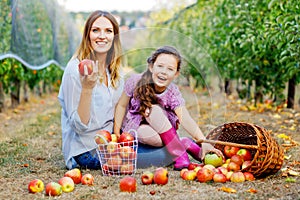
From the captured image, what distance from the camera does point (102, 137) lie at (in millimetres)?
3223

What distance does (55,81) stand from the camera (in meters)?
12.8

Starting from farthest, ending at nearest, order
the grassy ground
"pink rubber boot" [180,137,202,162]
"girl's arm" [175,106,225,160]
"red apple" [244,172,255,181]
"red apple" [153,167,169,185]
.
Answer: "pink rubber boot" [180,137,202,162]
"girl's arm" [175,106,225,160]
"red apple" [244,172,255,181]
"red apple" [153,167,169,185]
the grassy ground

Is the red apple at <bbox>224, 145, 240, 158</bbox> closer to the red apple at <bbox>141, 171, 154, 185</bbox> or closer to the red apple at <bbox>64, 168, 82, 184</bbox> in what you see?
the red apple at <bbox>141, 171, 154, 185</bbox>

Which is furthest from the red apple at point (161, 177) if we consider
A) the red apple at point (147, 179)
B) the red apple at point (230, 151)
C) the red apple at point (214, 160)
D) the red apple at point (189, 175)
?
the red apple at point (230, 151)

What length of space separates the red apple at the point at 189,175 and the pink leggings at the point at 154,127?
0.42m

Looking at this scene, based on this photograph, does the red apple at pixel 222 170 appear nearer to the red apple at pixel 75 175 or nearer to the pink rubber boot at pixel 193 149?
the pink rubber boot at pixel 193 149

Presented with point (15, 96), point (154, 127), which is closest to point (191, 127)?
point (154, 127)

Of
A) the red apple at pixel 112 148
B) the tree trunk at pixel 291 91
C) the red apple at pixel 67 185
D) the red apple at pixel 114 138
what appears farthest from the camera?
the tree trunk at pixel 291 91

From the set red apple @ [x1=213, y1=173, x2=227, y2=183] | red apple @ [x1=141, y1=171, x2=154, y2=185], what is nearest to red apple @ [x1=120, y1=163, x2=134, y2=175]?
red apple @ [x1=141, y1=171, x2=154, y2=185]

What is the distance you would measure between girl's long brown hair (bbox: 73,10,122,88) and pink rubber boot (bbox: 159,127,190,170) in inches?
21.9

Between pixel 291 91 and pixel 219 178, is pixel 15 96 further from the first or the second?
pixel 219 178

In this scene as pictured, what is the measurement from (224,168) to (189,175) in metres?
0.27

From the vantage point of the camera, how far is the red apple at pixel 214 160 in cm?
342

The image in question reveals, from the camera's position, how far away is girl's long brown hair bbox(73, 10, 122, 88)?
348 cm
